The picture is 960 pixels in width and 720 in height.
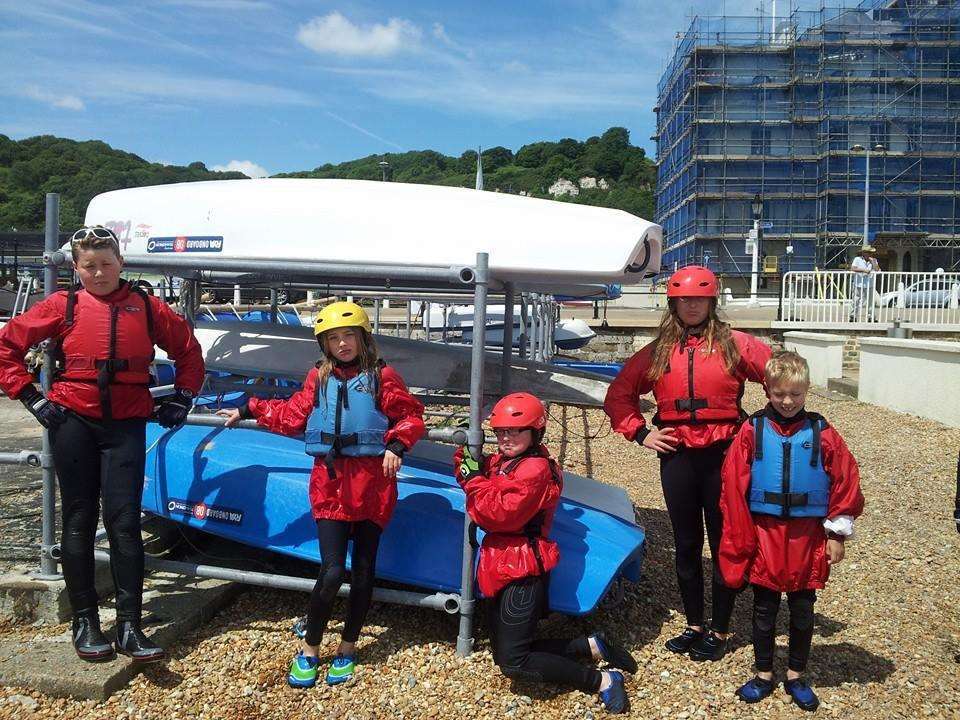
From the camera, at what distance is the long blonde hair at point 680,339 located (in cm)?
368

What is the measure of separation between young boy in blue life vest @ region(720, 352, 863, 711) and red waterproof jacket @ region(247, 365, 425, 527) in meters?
1.40

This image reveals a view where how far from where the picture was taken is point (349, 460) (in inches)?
139

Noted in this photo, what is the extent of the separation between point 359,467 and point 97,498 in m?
1.12

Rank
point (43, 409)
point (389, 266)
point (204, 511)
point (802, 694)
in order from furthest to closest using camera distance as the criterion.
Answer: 1. point (204, 511)
2. point (389, 266)
3. point (802, 694)
4. point (43, 409)

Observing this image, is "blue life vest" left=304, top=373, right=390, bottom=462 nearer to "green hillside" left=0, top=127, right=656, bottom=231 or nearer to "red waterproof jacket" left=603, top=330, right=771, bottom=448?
"red waterproof jacket" left=603, top=330, right=771, bottom=448

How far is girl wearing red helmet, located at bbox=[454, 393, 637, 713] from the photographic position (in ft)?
11.0

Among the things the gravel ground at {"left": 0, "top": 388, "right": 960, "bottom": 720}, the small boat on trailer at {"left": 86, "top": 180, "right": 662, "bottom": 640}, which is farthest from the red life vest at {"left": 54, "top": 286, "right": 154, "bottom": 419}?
the gravel ground at {"left": 0, "top": 388, "right": 960, "bottom": 720}

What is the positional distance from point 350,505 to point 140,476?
906 mm

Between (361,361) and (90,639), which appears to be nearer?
(90,639)

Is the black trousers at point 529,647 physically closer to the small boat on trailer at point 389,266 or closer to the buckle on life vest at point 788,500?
the small boat on trailer at point 389,266

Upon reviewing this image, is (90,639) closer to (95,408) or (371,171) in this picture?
(95,408)

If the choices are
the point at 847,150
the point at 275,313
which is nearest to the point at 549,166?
the point at 847,150

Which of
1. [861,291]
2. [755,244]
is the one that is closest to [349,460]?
[861,291]

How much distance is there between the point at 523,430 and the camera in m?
3.46
